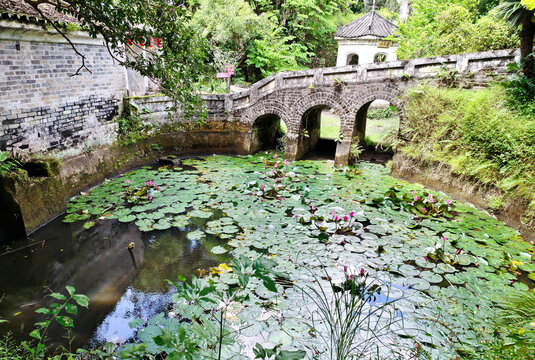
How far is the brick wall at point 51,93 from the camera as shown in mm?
5906

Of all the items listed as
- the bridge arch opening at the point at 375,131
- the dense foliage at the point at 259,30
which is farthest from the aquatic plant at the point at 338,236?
the dense foliage at the point at 259,30

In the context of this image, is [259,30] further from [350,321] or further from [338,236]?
[350,321]

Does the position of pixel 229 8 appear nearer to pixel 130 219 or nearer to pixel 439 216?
pixel 130 219

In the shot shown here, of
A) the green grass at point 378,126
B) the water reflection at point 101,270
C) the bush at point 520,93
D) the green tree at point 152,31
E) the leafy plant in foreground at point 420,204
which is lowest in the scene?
the water reflection at point 101,270

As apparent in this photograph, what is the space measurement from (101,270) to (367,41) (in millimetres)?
17559

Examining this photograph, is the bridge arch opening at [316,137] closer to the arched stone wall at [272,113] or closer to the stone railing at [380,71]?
the arched stone wall at [272,113]

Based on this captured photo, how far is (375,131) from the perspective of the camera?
1445cm

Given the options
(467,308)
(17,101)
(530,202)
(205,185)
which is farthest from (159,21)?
(530,202)

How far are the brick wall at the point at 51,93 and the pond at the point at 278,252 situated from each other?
1503mm

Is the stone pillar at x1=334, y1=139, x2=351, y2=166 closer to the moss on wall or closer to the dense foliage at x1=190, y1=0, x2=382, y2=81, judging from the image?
the moss on wall

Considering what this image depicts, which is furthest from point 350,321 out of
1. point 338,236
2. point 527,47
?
point 527,47

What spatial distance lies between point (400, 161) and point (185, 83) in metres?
6.74

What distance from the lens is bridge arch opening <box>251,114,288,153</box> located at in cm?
1173

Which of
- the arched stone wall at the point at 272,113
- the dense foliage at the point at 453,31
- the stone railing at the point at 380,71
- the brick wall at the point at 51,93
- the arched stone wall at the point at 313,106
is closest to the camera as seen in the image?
the brick wall at the point at 51,93
